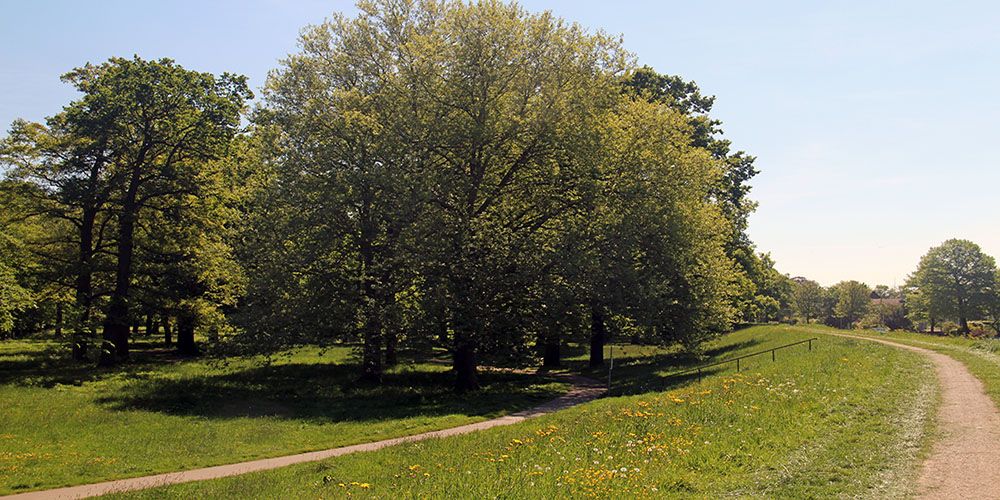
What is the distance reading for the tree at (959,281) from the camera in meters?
80.6

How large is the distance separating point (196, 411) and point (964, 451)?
23649 mm

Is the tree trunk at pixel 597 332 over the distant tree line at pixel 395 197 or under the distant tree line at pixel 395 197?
under

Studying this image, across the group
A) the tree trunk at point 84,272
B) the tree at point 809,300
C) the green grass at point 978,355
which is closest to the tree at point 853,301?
the tree at point 809,300

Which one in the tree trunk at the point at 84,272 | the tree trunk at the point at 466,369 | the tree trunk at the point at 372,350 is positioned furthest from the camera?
the tree trunk at the point at 84,272

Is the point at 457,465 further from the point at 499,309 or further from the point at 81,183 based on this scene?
the point at 81,183

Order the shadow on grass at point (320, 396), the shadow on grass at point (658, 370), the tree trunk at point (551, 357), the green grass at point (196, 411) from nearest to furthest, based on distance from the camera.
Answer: the green grass at point (196, 411) → the shadow on grass at point (320, 396) → the shadow on grass at point (658, 370) → the tree trunk at point (551, 357)

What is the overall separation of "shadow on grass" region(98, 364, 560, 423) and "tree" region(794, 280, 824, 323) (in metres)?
130

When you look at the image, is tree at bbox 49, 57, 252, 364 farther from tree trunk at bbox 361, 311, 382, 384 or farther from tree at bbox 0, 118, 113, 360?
tree trunk at bbox 361, 311, 382, 384

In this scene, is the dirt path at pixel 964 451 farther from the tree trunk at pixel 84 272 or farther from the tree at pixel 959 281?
the tree at pixel 959 281

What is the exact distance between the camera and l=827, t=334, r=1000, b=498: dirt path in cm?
990

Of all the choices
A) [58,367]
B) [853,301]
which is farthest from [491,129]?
[853,301]

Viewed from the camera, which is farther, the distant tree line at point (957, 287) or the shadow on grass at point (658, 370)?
the distant tree line at point (957, 287)

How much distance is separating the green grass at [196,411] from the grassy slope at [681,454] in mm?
3921

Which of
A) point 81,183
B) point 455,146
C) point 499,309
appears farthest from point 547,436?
point 81,183
